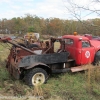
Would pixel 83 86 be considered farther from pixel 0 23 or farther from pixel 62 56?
pixel 0 23

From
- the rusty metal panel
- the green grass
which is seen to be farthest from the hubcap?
the rusty metal panel

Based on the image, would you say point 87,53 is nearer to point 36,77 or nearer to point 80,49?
point 80,49

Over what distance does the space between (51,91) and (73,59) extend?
1.99 m

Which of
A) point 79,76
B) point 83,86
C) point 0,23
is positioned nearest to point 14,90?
point 83,86

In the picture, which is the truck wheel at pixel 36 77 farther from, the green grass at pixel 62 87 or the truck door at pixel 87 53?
the truck door at pixel 87 53

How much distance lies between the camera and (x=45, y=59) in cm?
648

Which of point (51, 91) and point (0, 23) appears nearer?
point (51, 91)

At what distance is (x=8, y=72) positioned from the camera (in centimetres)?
728

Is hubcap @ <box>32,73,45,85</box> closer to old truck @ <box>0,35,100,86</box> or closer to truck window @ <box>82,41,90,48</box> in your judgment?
old truck @ <box>0,35,100,86</box>

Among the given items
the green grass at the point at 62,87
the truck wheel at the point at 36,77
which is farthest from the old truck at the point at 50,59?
the green grass at the point at 62,87

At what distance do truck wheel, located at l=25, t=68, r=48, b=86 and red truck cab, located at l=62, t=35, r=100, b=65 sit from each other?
152 centimetres

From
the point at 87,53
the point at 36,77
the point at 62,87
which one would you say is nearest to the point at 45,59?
the point at 36,77

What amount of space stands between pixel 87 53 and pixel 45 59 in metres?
1.90

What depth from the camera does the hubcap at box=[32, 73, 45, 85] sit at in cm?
632
